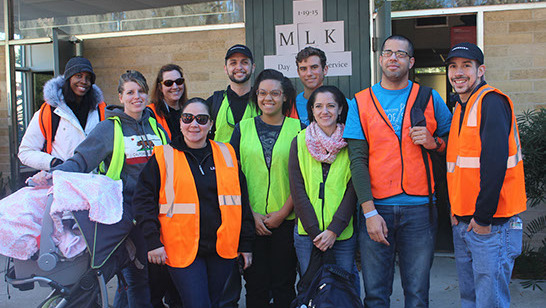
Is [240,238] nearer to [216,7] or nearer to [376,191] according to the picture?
[376,191]

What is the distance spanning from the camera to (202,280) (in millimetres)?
2811

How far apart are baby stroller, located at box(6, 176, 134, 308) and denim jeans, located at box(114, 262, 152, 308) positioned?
285 millimetres

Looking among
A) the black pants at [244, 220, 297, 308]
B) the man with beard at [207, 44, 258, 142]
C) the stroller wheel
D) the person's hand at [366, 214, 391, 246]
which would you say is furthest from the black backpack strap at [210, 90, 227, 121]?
the stroller wheel

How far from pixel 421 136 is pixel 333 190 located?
0.62 metres

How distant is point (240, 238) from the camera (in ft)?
9.73

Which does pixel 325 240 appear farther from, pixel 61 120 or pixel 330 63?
pixel 330 63

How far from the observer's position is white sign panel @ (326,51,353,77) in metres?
5.47

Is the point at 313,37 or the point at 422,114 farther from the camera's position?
the point at 313,37

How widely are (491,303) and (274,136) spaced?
1680 mm

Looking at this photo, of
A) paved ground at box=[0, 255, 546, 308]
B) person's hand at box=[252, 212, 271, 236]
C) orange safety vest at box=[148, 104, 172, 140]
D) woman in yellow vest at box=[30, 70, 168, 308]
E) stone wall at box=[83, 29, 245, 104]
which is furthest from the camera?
stone wall at box=[83, 29, 245, 104]

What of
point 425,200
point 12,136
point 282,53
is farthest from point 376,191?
point 12,136

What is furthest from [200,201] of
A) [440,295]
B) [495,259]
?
[440,295]

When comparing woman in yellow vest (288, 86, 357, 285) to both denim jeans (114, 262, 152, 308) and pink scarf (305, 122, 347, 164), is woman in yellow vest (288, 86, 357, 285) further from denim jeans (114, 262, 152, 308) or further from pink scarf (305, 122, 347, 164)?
denim jeans (114, 262, 152, 308)

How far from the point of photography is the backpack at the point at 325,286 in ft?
8.17
